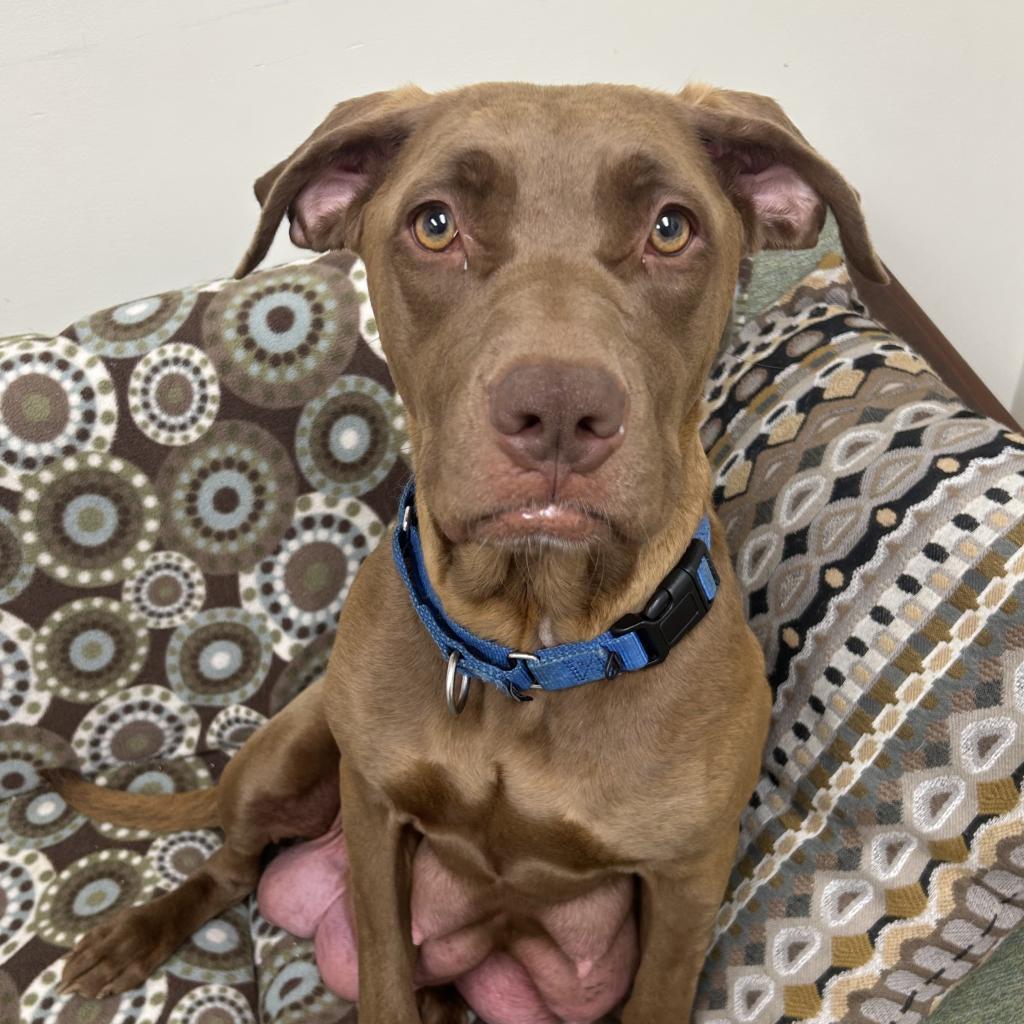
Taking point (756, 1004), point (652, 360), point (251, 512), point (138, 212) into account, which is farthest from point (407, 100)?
point (756, 1004)

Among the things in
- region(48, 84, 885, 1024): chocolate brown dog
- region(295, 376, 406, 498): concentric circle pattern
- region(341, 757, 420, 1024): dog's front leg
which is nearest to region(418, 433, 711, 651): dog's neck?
region(48, 84, 885, 1024): chocolate brown dog

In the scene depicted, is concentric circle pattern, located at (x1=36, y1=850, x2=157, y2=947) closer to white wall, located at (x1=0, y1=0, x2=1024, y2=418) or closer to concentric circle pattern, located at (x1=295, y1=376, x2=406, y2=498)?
concentric circle pattern, located at (x1=295, y1=376, x2=406, y2=498)

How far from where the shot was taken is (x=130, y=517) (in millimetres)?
2359

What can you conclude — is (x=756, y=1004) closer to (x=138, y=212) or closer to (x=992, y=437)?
(x=992, y=437)

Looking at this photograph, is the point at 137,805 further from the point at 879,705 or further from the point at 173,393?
the point at 879,705

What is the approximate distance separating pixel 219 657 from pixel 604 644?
4.34 ft

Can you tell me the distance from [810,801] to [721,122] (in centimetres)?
113

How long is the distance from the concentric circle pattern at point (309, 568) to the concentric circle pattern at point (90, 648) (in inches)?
10.9

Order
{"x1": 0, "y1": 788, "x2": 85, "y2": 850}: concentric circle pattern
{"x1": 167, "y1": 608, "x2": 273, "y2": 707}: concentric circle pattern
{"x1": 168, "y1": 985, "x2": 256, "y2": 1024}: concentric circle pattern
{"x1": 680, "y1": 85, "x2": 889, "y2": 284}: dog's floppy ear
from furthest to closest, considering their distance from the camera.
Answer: {"x1": 167, "y1": 608, "x2": 273, "y2": 707}: concentric circle pattern → {"x1": 0, "y1": 788, "x2": 85, "y2": 850}: concentric circle pattern → {"x1": 168, "y1": 985, "x2": 256, "y2": 1024}: concentric circle pattern → {"x1": 680, "y1": 85, "x2": 889, "y2": 284}: dog's floppy ear

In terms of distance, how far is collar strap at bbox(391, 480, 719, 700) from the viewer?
151 centimetres

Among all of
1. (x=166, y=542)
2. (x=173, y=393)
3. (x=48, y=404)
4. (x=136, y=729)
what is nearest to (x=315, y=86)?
(x=173, y=393)

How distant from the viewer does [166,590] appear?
2.43 metres

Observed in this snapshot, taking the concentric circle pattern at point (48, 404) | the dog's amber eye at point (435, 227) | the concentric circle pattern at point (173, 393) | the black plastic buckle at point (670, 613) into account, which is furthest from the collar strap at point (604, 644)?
the concentric circle pattern at point (48, 404)

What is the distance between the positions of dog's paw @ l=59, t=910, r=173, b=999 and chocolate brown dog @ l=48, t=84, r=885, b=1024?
0.54m
